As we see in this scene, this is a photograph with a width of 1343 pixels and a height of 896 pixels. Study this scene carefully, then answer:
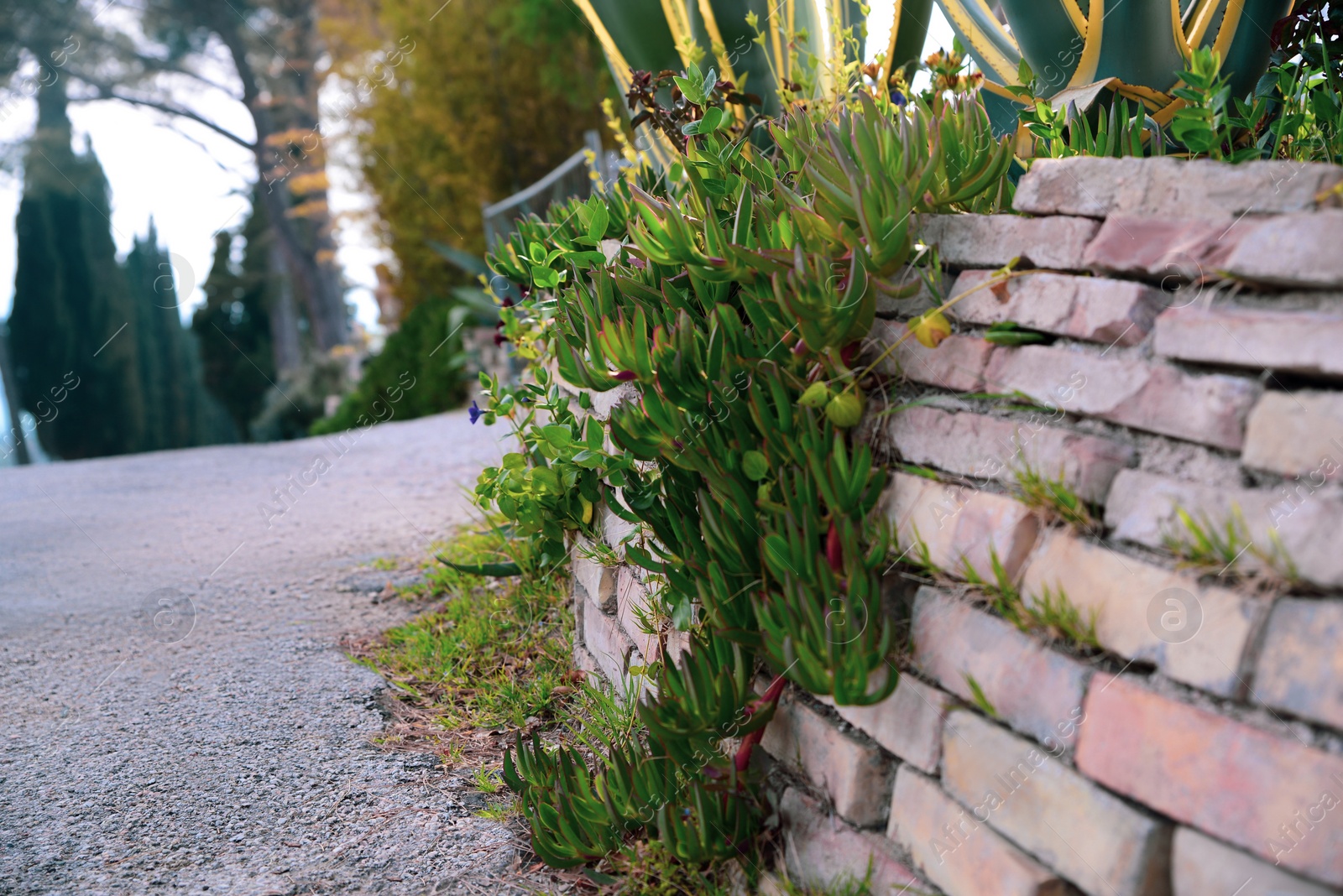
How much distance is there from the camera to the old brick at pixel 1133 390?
116 centimetres

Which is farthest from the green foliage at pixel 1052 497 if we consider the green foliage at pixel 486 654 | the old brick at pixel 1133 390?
the green foliage at pixel 486 654

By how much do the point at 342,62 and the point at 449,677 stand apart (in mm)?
11940

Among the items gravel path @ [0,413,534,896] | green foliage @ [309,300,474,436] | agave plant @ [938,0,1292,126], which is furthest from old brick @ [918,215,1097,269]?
green foliage @ [309,300,474,436]

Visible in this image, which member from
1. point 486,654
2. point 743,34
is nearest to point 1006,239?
point 486,654

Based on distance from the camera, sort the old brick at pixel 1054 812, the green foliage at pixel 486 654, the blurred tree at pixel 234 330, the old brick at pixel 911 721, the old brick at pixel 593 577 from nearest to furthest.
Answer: the old brick at pixel 1054 812 < the old brick at pixel 911 721 < the old brick at pixel 593 577 < the green foliage at pixel 486 654 < the blurred tree at pixel 234 330

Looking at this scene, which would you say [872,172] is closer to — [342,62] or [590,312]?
[590,312]

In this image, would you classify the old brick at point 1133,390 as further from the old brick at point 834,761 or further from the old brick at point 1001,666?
the old brick at point 834,761

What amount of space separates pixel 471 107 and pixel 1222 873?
9.68m

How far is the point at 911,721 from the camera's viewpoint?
1432 mm

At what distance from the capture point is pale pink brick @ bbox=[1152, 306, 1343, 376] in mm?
1082

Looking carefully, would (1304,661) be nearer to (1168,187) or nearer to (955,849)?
(955,849)

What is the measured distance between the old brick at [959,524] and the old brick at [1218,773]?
0.73 ft

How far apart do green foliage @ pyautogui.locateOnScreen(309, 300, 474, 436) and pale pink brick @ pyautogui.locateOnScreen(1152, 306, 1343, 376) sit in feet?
25.6

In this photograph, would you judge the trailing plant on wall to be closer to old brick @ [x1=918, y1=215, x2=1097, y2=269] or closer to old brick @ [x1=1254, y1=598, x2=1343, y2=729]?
old brick @ [x1=918, y1=215, x2=1097, y2=269]
